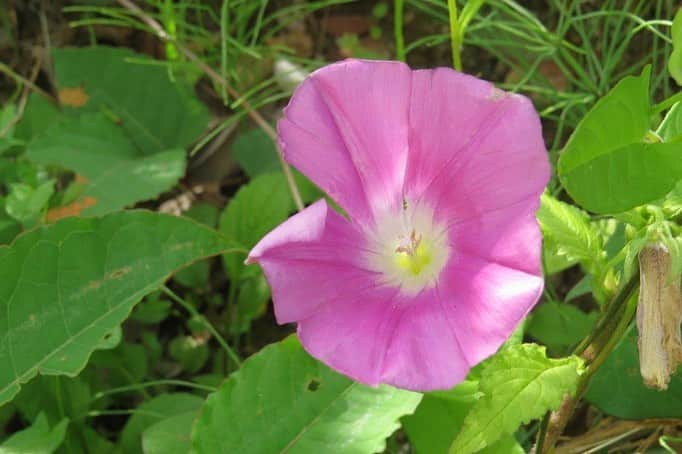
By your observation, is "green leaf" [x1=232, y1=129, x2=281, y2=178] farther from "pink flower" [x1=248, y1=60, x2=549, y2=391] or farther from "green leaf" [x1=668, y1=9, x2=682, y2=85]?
"green leaf" [x1=668, y1=9, x2=682, y2=85]

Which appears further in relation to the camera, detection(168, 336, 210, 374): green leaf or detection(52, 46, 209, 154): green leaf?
detection(52, 46, 209, 154): green leaf

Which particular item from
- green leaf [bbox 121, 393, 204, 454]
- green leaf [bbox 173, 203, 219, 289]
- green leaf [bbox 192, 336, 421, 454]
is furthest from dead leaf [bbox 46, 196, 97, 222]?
green leaf [bbox 192, 336, 421, 454]

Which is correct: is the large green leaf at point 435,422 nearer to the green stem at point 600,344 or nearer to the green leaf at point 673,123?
the green stem at point 600,344

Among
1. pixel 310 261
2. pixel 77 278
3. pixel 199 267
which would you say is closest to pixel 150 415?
pixel 77 278

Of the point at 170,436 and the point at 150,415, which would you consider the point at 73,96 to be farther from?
the point at 170,436

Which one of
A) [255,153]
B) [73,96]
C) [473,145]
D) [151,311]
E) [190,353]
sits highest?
[473,145]

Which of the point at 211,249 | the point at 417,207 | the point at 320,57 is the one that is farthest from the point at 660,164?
the point at 320,57

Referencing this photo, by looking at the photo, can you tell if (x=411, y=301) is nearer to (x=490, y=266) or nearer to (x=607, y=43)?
(x=490, y=266)
